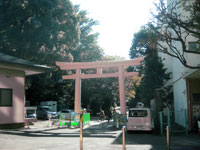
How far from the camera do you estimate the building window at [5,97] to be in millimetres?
18608

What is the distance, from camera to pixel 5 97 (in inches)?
743

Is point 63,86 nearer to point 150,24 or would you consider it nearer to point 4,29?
point 4,29

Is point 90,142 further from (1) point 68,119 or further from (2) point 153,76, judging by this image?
(2) point 153,76

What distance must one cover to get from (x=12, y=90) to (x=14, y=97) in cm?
55

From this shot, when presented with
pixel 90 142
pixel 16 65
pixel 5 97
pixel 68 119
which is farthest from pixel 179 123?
pixel 5 97

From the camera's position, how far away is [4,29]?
3269 centimetres

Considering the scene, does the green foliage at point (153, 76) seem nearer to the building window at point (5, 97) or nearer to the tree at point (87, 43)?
the tree at point (87, 43)

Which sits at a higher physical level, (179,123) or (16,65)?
(16,65)

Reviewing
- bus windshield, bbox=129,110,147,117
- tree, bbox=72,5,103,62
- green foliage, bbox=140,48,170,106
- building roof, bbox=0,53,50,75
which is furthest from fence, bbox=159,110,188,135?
tree, bbox=72,5,103,62

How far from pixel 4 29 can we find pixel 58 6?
24.9 ft

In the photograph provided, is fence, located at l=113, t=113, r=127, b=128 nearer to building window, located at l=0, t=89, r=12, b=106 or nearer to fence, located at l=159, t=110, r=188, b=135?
fence, located at l=159, t=110, r=188, b=135

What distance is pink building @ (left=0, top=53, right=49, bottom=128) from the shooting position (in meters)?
18.5

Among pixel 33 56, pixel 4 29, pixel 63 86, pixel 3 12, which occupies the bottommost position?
pixel 63 86

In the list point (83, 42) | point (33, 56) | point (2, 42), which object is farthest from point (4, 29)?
point (83, 42)
